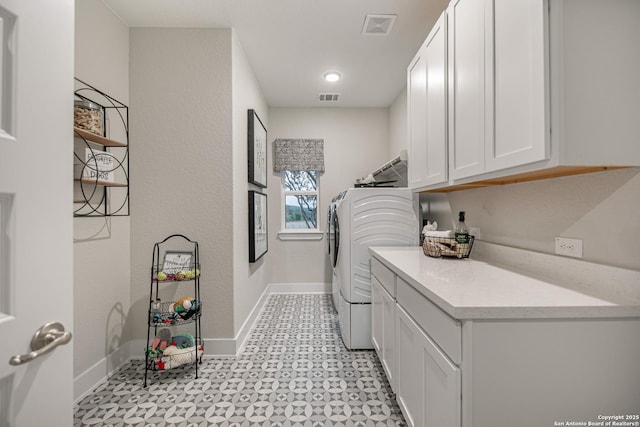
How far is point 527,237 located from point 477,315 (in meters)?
0.89

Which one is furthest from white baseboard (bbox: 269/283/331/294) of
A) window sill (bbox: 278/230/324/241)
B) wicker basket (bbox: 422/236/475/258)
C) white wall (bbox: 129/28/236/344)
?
wicker basket (bbox: 422/236/475/258)

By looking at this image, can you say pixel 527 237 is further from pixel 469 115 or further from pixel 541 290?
pixel 469 115

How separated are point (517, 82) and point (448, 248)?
102 cm

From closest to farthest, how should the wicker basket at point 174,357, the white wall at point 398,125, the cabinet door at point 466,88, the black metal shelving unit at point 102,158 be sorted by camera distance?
the cabinet door at point 466,88 → the black metal shelving unit at point 102,158 → the wicker basket at point 174,357 → the white wall at point 398,125

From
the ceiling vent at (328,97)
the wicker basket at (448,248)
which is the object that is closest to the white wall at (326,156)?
the ceiling vent at (328,97)

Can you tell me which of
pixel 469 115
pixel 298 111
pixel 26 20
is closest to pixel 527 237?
pixel 469 115

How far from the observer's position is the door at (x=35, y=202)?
58cm

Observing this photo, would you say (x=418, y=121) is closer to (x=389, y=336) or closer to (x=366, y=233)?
(x=366, y=233)

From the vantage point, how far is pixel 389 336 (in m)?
1.81

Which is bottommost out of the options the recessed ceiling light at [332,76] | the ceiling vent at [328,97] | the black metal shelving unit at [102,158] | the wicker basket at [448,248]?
the wicker basket at [448,248]

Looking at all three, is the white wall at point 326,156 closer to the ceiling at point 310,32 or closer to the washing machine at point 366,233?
the ceiling at point 310,32

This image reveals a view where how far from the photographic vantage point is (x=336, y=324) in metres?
3.04

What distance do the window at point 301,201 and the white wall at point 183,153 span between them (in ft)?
6.29

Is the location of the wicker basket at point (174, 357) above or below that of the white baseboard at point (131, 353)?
above
